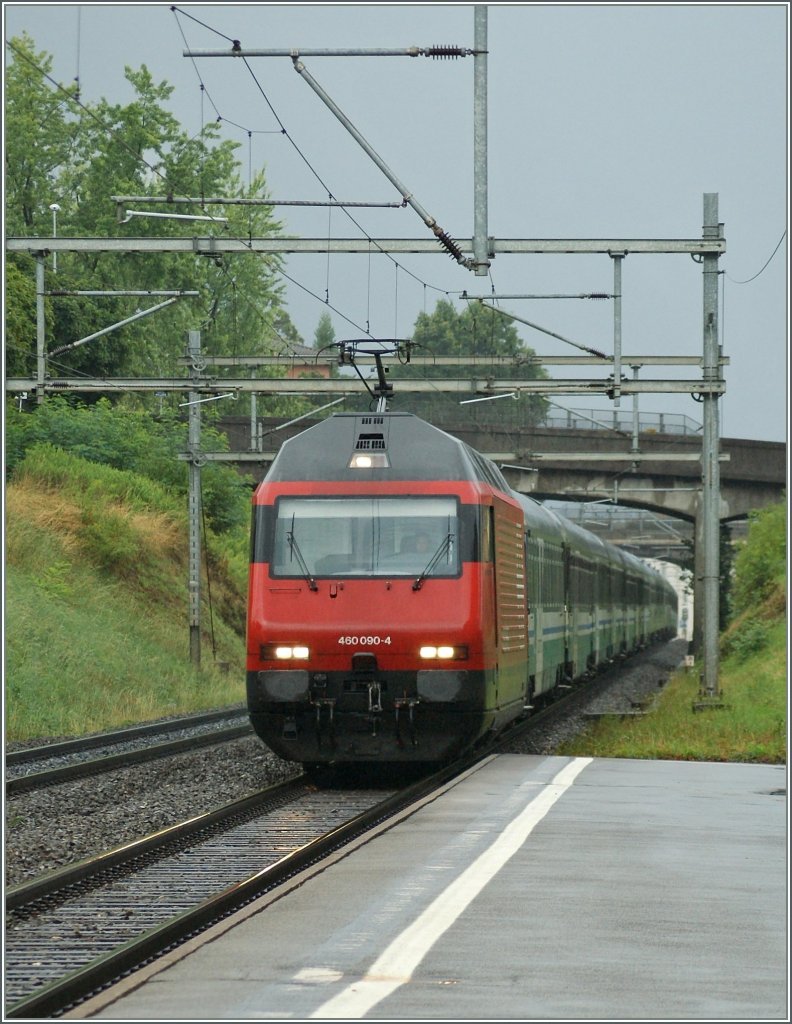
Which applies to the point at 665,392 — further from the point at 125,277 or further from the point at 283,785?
the point at 125,277

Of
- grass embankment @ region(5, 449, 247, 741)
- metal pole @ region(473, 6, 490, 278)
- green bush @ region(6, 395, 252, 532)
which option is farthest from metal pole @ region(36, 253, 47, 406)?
green bush @ region(6, 395, 252, 532)

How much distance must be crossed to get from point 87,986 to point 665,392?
20.1 meters

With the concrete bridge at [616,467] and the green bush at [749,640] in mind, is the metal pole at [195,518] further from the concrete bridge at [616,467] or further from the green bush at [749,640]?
the concrete bridge at [616,467]

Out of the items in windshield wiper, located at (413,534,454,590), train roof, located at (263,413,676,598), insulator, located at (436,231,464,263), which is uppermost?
insulator, located at (436,231,464,263)

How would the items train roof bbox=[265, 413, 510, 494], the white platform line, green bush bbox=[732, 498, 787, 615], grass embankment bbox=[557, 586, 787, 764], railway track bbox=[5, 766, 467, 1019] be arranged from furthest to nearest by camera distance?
green bush bbox=[732, 498, 787, 615] < grass embankment bbox=[557, 586, 787, 764] < train roof bbox=[265, 413, 510, 494] < railway track bbox=[5, 766, 467, 1019] < the white platform line

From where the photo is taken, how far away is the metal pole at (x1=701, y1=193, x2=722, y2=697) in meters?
24.4

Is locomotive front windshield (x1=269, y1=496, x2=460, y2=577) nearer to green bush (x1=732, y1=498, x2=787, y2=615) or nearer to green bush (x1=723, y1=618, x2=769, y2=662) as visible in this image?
green bush (x1=723, y1=618, x2=769, y2=662)

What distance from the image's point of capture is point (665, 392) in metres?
26.5

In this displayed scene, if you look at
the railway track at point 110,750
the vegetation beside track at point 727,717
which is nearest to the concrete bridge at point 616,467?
the vegetation beside track at point 727,717

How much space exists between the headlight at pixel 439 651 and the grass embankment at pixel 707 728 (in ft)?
13.9

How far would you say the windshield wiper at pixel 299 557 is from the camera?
52.3ft

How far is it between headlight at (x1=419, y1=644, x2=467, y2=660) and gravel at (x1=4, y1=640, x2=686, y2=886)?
6.94ft

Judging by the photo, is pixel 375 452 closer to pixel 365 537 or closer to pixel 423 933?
pixel 365 537

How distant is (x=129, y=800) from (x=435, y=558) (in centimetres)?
350
